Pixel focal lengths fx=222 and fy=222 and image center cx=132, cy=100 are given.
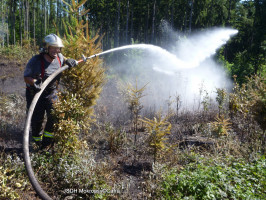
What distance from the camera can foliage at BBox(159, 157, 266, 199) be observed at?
9.06 feet

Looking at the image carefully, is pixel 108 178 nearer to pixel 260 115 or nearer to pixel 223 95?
pixel 260 115

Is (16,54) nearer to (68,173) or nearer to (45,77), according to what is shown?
(45,77)

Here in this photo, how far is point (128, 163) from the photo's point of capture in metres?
4.38

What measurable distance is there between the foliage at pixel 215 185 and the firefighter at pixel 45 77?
2234 millimetres

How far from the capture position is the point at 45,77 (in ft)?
13.0

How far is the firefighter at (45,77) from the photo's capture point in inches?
148

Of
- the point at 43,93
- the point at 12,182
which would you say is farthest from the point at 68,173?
the point at 43,93

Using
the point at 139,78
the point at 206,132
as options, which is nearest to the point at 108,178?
the point at 206,132

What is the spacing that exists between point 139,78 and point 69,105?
33.9ft

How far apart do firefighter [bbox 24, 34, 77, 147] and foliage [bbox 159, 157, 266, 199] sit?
2.23 meters

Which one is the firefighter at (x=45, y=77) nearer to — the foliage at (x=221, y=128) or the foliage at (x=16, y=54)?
the foliage at (x=221, y=128)

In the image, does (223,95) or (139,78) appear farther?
(139,78)

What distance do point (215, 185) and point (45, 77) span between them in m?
3.22

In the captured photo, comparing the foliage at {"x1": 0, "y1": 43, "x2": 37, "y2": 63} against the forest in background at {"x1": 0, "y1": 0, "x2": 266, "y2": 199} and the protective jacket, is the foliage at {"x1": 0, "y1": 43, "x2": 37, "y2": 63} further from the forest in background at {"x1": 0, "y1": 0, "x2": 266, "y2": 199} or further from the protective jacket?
the protective jacket
